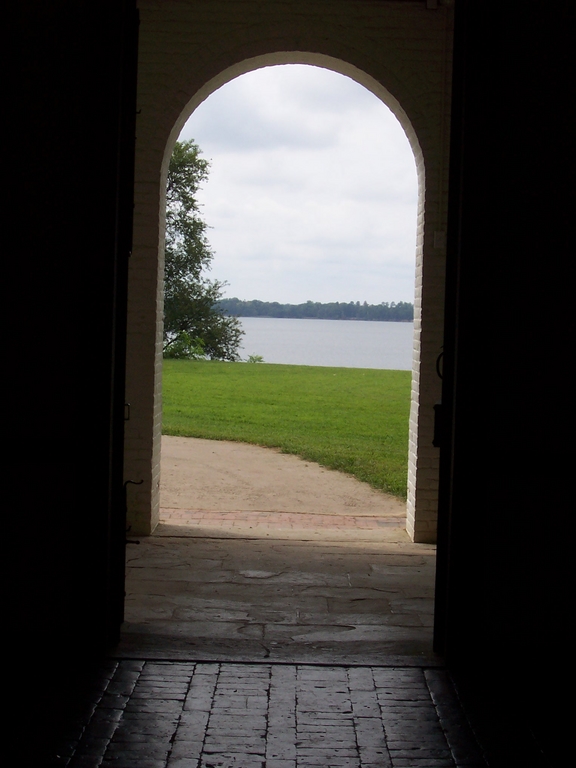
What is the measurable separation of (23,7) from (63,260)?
1.00 meters

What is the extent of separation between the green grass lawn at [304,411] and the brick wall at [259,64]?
281 cm

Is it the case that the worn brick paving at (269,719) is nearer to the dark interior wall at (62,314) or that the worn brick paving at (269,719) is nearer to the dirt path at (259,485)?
the dark interior wall at (62,314)

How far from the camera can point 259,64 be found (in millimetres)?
5734

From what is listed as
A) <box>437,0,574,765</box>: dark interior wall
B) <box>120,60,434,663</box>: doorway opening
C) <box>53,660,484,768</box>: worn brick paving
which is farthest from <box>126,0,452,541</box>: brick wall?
<box>53,660,484,768</box>: worn brick paving

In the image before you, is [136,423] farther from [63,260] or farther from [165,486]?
[63,260]

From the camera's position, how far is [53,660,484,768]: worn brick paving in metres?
2.60

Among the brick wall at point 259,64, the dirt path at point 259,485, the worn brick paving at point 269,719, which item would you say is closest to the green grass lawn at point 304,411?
the dirt path at point 259,485

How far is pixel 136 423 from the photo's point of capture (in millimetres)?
5672

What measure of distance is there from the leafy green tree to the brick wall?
1603 centimetres

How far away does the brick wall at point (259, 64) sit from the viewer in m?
5.50

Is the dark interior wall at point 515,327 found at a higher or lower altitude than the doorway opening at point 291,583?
higher

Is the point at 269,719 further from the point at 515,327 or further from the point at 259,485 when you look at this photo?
the point at 259,485

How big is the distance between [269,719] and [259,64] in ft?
14.7

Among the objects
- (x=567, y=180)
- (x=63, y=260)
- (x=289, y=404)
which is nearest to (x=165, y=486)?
(x=63, y=260)
